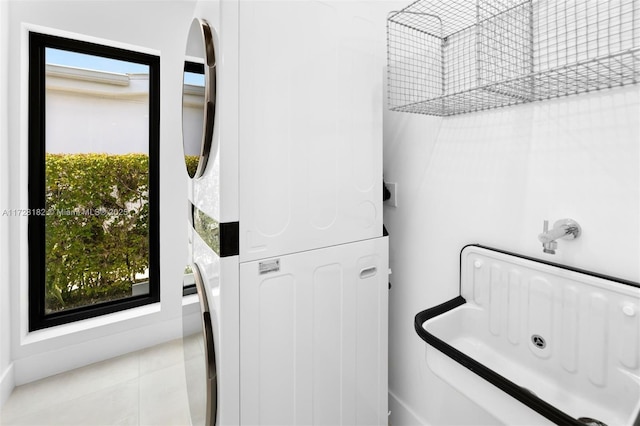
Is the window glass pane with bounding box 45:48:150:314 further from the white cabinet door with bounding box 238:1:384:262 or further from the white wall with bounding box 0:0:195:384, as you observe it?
the white cabinet door with bounding box 238:1:384:262

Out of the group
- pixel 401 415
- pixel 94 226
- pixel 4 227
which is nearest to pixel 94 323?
pixel 94 226

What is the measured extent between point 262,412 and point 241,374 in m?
0.18

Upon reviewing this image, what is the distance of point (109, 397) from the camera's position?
6.15ft

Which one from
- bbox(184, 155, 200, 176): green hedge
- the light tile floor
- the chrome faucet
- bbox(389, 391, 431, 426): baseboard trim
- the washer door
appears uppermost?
bbox(184, 155, 200, 176): green hedge

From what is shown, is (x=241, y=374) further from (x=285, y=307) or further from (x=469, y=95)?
(x=469, y=95)

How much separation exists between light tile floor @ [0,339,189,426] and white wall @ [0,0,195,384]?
0.14 metres

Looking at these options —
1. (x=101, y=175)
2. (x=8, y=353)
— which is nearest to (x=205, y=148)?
(x=101, y=175)

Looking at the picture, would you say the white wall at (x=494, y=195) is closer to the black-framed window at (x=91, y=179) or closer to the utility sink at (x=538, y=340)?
the utility sink at (x=538, y=340)

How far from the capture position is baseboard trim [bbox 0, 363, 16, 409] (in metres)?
1.78

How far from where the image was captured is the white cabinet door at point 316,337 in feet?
3.58

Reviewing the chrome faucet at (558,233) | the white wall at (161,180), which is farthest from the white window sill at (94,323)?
the chrome faucet at (558,233)

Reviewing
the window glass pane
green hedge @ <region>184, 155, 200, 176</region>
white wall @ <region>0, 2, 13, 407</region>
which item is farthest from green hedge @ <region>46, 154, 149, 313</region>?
green hedge @ <region>184, 155, 200, 176</region>

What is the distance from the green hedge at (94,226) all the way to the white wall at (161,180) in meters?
0.18

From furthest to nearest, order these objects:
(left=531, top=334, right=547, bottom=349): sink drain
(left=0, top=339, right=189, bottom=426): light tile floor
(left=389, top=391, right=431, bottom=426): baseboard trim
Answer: (left=0, top=339, right=189, bottom=426): light tile floor → (left=389, top=391, right=431, bottom=426): baseboard trim → (left=531, top=334, right=547, bottom=349): sink drain
